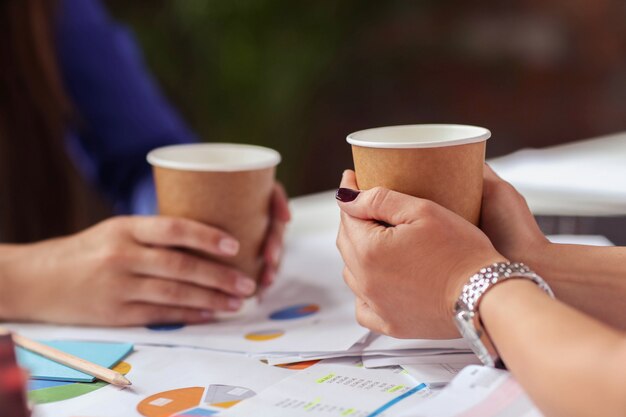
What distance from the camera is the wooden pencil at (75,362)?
0.60 meters

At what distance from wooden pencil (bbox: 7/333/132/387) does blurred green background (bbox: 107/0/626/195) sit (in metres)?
1.88

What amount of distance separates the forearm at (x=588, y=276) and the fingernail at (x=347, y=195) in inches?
6.5

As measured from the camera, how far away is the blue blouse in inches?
53.5

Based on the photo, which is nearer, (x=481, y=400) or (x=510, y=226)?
(x=481, y=400)

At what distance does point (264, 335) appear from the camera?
73cm

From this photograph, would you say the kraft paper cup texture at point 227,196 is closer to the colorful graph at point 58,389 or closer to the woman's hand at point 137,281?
the woman's hand at point 137,281

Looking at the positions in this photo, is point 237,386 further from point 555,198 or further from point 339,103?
point 339,103

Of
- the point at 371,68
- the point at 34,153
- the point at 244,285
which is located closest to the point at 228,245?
the point at 244,285

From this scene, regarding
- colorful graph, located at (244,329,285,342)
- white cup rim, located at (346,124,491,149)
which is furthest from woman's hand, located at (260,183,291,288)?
white cup rim, located at (346,124,491,149)

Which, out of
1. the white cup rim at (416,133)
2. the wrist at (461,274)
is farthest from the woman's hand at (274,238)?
the wrist at (461,274)

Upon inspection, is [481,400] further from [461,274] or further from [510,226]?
[510,226]

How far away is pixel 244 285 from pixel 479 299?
321 mm

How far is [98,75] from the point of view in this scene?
1.38m

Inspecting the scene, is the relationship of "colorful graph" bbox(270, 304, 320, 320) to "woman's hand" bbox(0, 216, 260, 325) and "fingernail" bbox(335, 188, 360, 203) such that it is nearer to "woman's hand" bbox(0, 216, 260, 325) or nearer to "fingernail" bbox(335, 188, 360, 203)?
"woman's hand" bbox(0, 216, 260, 325)
